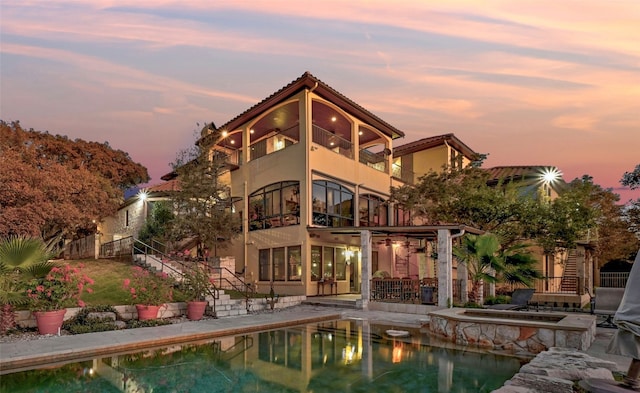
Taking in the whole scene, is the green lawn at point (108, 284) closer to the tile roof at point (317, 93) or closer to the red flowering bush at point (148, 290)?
the red flowering bush at point (148, 290)

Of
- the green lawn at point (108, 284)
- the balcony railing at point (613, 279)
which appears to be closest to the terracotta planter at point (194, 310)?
the green lawn at point (108, 284)

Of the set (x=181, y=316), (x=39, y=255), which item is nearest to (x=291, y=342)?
(x=181, y=316)

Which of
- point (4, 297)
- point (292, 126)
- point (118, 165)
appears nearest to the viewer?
point (4, 297)

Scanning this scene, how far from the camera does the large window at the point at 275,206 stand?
19.4 m

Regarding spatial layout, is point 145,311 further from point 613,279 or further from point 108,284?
point 613,279

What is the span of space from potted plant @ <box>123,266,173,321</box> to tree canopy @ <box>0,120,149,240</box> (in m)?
7.67

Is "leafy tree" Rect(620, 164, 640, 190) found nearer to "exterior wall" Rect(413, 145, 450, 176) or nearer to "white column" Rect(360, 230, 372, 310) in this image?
"exterior wall" Rect(413, 145, 450, 176)

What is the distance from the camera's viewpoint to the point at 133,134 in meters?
31.1

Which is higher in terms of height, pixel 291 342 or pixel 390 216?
pixel 390 216

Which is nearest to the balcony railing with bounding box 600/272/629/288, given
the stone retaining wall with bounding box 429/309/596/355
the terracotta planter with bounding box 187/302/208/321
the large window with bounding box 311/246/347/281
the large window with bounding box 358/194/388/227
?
the large window with bounding box 358/194/388/227

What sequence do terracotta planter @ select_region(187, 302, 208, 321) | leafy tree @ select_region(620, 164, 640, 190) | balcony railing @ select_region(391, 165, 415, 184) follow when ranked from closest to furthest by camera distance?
terracotta planter @ select_region(187, 302, 208, 321)
leafy tree @ select_region(620, 164, 640, 190)
balcony railing @ select_region(391, 165, 415, 184)

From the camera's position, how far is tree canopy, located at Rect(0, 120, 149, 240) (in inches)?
660

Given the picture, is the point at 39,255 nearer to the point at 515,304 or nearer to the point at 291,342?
the point at 291,342

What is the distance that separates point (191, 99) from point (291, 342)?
65.2 feet
